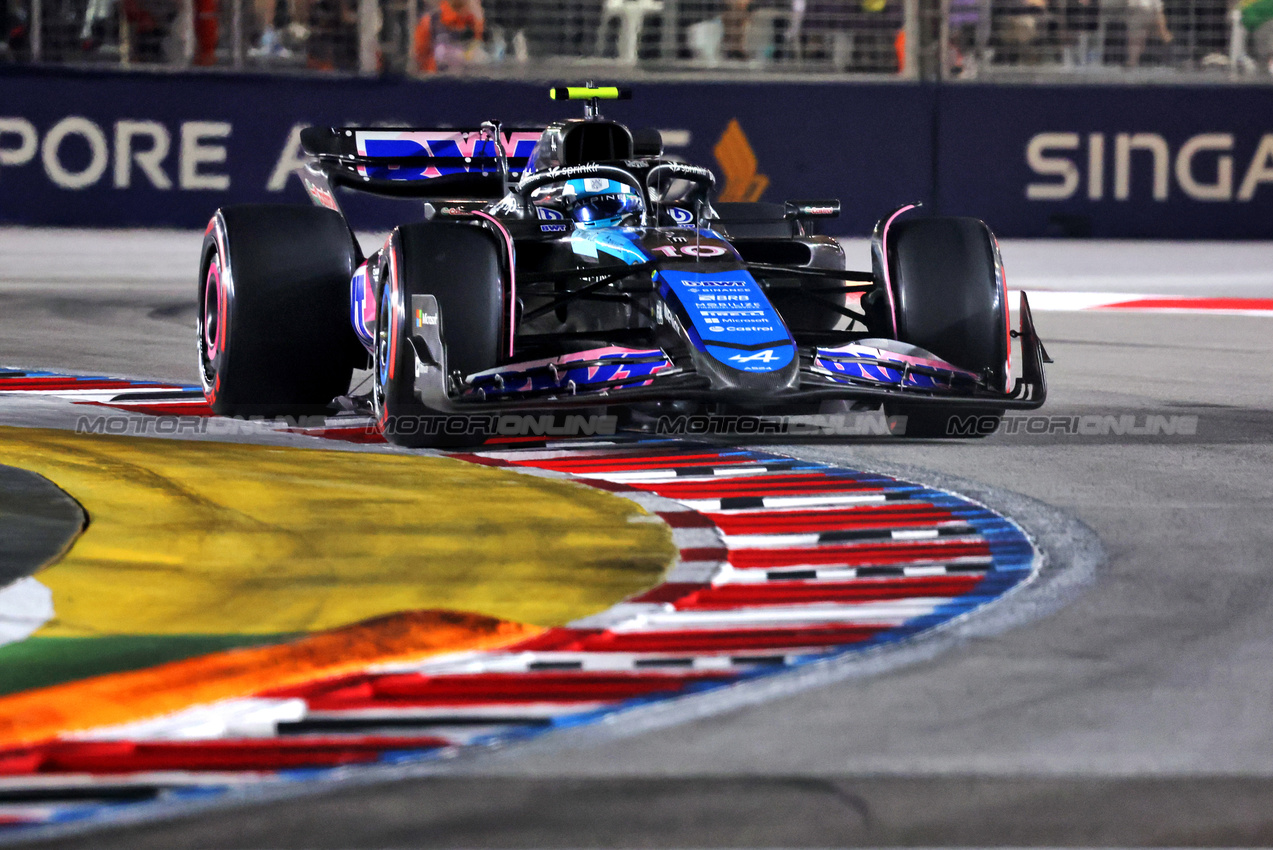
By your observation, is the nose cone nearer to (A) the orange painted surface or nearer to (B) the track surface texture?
(B) the track surface texture

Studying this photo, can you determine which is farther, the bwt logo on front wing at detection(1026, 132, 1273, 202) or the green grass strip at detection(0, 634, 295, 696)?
the bwt logo on front wing at detection(1026, 132, 1273, 202)

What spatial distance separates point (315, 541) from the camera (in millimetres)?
5090

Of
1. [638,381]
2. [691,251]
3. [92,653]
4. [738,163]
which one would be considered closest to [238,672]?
[92,653]

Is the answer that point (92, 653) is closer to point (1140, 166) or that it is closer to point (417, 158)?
point (417, 158)

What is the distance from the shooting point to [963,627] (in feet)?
13.9

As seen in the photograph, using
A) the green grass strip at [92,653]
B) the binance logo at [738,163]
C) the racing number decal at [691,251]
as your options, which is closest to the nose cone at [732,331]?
the racing number decal at [691,251]

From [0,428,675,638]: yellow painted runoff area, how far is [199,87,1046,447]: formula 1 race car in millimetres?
363

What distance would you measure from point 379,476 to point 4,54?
33.3ft

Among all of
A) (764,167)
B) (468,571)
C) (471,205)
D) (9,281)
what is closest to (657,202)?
(471,205)

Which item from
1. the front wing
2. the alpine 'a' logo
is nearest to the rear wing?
the front wing

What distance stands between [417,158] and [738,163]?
24.8ft

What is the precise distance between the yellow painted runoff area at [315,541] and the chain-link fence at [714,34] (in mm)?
9023

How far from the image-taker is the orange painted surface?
3582mm

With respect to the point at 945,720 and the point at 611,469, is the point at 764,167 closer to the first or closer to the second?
the point at 611,469
